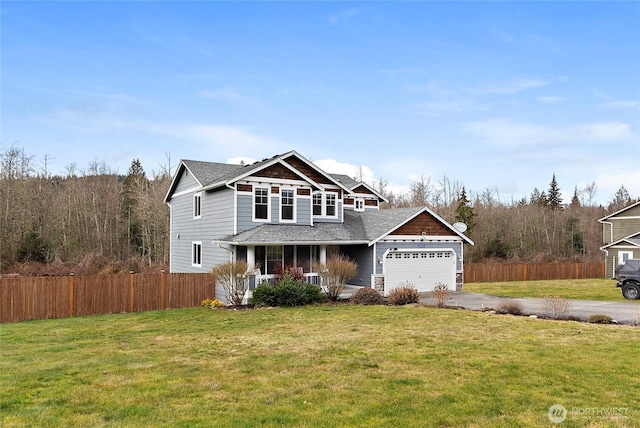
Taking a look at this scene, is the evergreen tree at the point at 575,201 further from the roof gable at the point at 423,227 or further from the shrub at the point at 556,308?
the shrub at the point at 556,308

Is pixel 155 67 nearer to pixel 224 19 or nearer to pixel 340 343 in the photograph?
pixel 224 19

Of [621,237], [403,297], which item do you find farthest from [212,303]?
[621,237]

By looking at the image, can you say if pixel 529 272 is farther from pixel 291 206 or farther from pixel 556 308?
pixel 291 206

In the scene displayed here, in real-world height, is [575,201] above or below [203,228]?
above

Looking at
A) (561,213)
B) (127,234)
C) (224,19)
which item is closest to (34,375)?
(224,19)

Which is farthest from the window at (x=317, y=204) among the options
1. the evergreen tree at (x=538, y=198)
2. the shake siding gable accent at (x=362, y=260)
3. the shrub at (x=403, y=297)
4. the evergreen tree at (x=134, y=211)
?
the evergreen tree at (x=538, y=198)

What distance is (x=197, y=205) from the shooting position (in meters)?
24.9

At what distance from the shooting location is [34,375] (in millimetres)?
8617

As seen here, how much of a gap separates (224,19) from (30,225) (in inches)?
1137

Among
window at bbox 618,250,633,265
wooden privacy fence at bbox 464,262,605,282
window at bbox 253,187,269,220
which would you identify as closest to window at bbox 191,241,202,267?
window at bbox 253,187,269,220

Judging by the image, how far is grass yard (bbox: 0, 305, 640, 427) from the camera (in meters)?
6.48

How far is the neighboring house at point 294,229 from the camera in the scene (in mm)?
21219

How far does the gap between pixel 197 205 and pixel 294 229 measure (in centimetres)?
608

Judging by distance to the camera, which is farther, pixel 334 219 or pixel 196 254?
pixel 334 219
